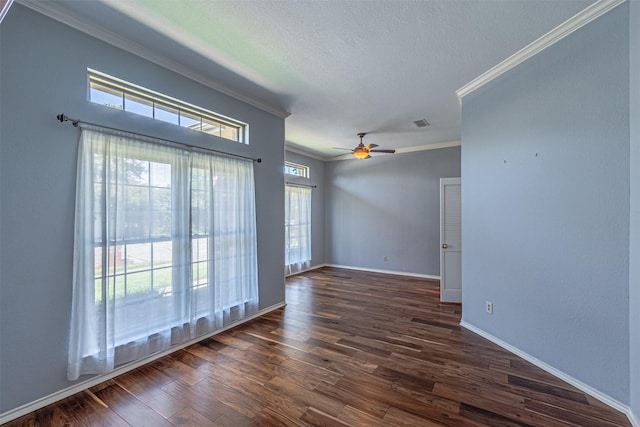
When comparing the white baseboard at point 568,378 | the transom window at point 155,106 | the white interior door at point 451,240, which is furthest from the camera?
the white interior door at point 451,240

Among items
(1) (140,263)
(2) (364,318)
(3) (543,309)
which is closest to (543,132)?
(3) (543,309)

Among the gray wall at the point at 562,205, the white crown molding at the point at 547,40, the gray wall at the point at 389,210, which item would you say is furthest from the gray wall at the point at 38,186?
the gray wall at the point at 389,210

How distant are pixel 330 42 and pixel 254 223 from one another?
7.52 ft

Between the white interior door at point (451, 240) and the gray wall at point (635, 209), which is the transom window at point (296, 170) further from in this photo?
the gray wall at point (635, 209)

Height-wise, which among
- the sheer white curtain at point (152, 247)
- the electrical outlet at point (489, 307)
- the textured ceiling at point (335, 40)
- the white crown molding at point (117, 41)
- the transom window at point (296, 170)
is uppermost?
the textured ceiling at point (335, 40)

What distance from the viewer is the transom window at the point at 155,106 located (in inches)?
91.6

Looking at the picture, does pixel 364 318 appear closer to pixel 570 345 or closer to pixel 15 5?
pixel 570 345

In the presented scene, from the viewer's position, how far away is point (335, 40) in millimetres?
2371

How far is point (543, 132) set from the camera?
8.06 ft

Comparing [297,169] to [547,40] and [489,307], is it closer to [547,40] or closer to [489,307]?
[489,307]

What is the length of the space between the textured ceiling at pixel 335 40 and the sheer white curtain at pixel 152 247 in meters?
0.92

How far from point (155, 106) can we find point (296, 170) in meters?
4.04

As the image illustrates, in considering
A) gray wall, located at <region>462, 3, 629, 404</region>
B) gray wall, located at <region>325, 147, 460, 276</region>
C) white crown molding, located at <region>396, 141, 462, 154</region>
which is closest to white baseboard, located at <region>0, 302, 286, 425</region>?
gray wall, located at <region>462, 3, 629, 404</region>

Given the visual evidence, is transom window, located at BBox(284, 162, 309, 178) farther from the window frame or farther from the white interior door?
the white interior door
